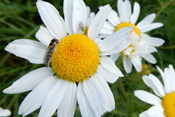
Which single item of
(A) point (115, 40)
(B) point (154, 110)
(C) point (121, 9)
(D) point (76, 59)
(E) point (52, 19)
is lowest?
(B) point (154, 110)

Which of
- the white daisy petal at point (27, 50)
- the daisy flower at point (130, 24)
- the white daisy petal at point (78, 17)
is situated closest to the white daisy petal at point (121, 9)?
the daisy flower at point (130, 24)

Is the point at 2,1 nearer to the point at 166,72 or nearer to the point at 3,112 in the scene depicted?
the point at 3,112

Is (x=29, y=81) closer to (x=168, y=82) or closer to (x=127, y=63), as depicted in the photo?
(x=127, y=63)

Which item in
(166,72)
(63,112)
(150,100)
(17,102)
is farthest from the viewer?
(17,102)

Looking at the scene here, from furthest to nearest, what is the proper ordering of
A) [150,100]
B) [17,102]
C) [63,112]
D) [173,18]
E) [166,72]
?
1. [173,18]
2. [17,102]
3. [166,72]
4. [150,100]
5. [63,112]

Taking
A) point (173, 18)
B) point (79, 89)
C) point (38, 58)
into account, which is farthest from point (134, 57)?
point (173, 18)

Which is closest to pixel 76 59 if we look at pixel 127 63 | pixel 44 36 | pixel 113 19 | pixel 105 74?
pixel 105 74

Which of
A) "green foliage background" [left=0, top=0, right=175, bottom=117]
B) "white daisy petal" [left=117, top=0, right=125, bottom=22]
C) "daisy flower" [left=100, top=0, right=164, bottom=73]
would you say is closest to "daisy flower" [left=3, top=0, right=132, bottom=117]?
"daisy flower" [left=100, top=0, right=164, bottom=73]

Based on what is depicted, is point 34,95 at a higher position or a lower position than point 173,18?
lower

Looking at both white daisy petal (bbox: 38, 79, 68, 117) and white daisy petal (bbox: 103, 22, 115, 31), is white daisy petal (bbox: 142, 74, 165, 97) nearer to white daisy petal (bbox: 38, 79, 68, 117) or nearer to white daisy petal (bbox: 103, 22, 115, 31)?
white daisy petal (bbox: 103, 22, 115, 31)
